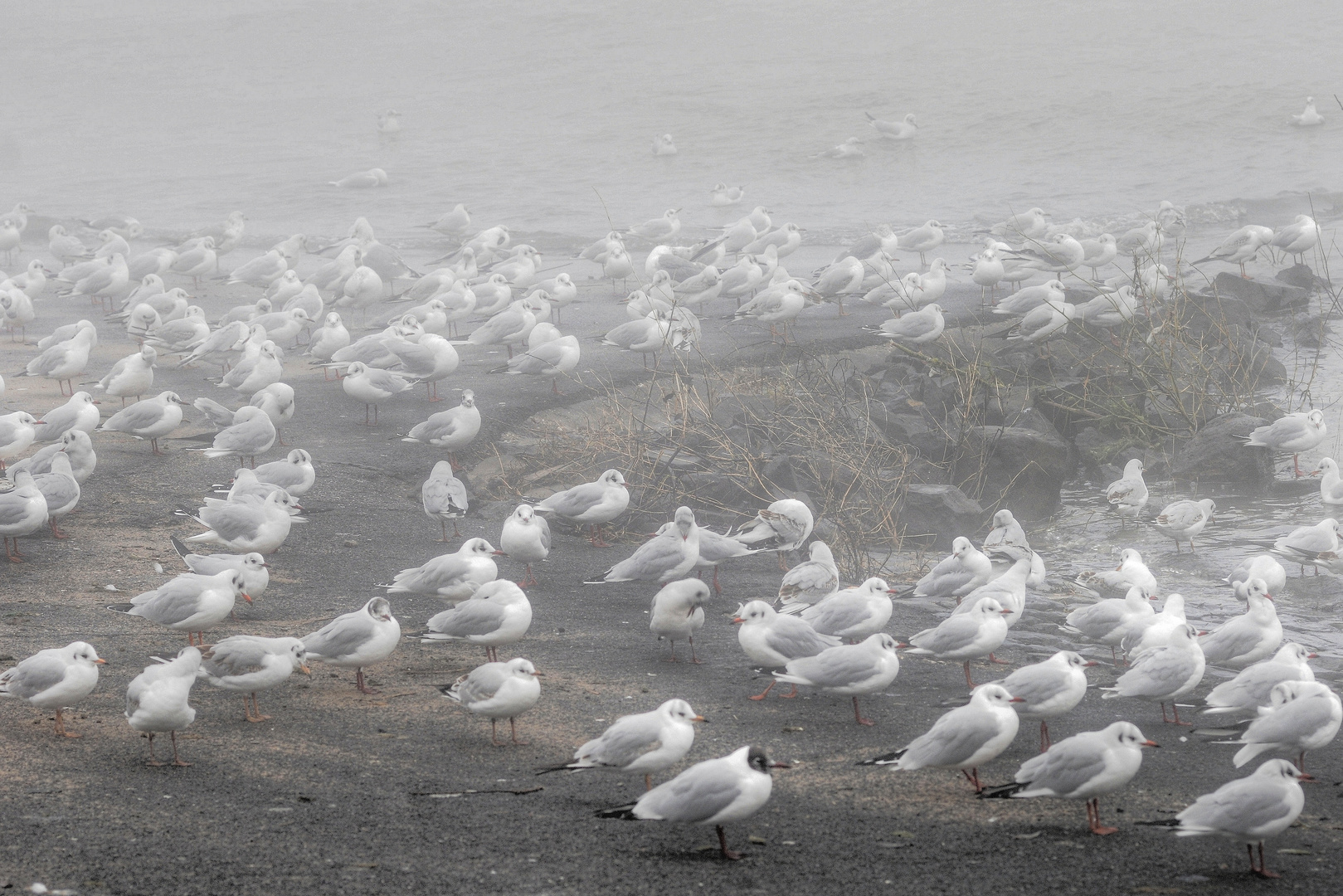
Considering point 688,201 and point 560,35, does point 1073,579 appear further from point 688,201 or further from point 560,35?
point 560,35

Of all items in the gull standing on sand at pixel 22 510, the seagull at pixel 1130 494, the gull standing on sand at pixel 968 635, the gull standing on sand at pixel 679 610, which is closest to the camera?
the gull standing on sand at pixel 968 635

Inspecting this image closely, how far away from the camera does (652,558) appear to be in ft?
29.9

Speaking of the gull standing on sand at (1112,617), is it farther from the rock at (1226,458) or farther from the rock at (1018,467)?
the rock at (1226,458)

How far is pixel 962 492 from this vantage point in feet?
37.8

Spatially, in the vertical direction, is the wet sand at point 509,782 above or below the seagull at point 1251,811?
below

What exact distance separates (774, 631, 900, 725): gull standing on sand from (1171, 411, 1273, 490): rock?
6.62m

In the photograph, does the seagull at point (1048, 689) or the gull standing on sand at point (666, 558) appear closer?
the seagull at point (1048, 689)

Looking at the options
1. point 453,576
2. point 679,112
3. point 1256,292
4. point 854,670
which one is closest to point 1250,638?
point 854,670

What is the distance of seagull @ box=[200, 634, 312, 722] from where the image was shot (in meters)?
6.90

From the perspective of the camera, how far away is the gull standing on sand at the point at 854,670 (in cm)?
712

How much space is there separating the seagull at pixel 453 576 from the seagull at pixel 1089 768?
3.97 m

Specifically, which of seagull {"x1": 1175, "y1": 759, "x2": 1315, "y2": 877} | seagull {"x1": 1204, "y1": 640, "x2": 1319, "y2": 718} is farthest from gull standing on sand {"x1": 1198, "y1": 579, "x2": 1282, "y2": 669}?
seagull {"x1": 1175, "y1": 759, "x2": 1315, "y2": 877}

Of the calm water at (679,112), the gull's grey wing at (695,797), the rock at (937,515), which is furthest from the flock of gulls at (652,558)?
the calm water at (679,112)

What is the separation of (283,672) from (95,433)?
6544 millimetres
